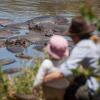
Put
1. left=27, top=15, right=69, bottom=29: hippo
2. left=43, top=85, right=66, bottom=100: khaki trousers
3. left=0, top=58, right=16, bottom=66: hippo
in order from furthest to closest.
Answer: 1. left=27, top=15, right=69, bottom=29: hippo
2. left=0, top=58, right=16, bottom=66: hippo
3. left=43, top=85, right=66, bottom=100: khaki trousers

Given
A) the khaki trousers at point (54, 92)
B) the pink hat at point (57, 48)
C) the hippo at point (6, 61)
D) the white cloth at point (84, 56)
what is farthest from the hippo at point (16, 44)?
the white cloth at point (84, 56)

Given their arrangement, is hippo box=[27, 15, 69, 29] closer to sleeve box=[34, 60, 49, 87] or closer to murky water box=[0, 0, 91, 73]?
murky water box=[0, 0, 91, 73]

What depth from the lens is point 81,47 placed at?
3.90m

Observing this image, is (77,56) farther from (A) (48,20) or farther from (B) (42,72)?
(A) (48,20)

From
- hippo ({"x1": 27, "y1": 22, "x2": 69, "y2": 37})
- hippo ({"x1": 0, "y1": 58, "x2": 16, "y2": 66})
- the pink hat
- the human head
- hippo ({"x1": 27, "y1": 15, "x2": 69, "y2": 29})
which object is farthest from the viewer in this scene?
hippo ({"x1": 27, "y1": 15, "x2": 69, "y2": 29})

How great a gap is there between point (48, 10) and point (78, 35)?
1413 centimetres

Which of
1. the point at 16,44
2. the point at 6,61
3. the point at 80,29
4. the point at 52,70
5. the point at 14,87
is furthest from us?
the point at 16,44

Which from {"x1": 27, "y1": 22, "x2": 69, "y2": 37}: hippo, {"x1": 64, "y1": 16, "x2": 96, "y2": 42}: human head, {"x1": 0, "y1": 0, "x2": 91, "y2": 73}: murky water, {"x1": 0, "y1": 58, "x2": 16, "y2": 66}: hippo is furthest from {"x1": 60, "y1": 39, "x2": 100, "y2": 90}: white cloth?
{"x1": 0, "y1": 0, "x2": 91, "y2": 73}: murky water

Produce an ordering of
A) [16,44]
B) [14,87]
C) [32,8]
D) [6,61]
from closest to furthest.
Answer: [14,87]
[6,61]
[16,44]
[32,8]

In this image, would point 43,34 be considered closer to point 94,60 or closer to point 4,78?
point 4,78

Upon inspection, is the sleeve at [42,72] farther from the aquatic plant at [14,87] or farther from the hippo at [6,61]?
the hippo at [6,61]

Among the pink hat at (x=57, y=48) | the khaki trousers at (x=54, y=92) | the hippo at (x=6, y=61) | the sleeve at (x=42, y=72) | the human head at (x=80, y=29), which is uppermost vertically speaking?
the human head at (x=80, y=29)

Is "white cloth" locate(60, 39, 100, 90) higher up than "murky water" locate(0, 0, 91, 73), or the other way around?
"white cloth" locate(60, 39, 100, 90)

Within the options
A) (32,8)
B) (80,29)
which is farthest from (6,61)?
(32,8)
